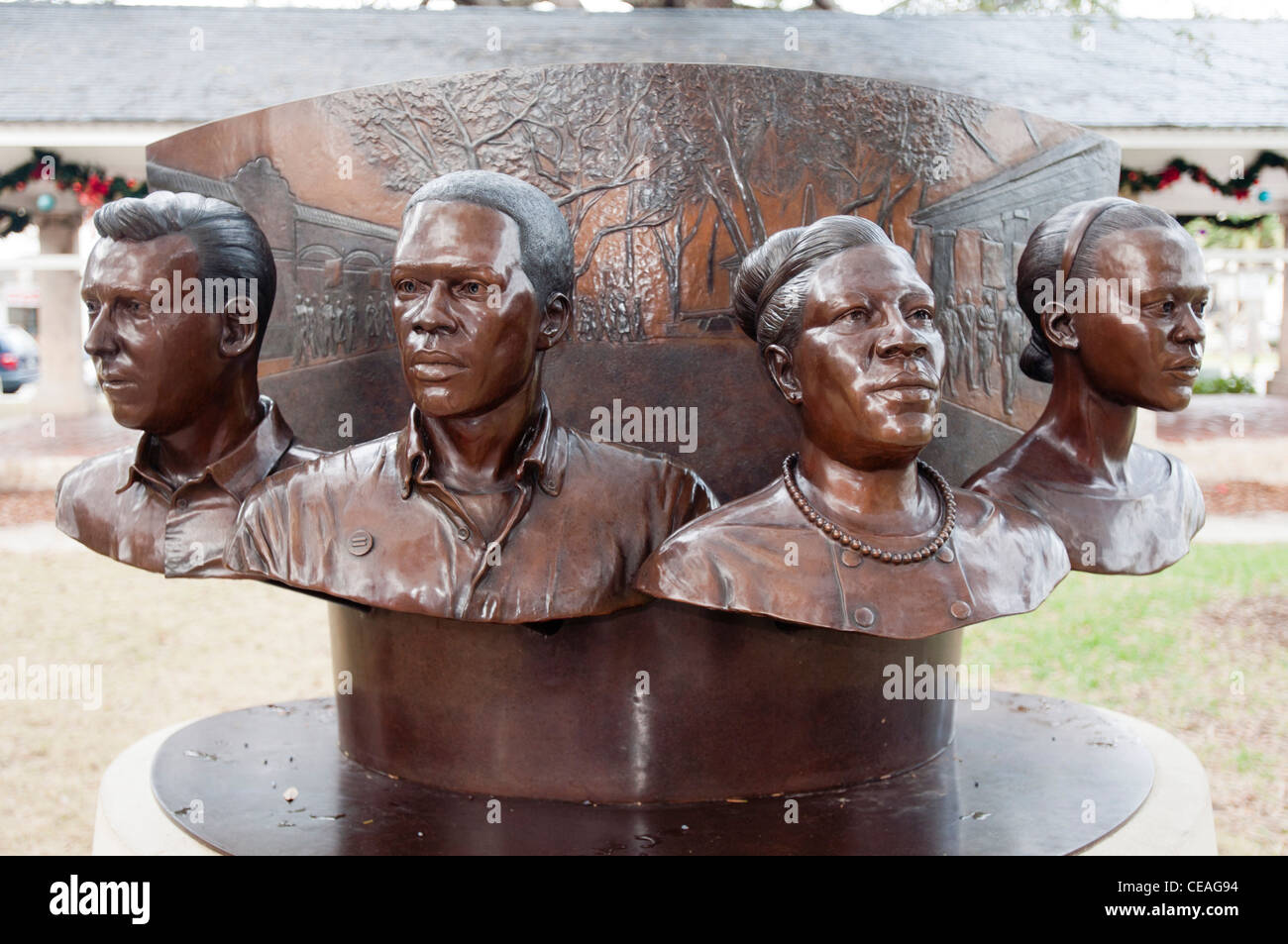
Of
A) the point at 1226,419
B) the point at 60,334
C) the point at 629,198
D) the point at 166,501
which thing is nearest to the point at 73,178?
the point at 60,334

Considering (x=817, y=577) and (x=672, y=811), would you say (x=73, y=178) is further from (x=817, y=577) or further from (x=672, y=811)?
(x=817, y=577)

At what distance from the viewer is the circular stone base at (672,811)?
9.73 ft

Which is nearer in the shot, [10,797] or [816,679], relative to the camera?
[816,679]

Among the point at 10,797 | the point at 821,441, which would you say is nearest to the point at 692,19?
the point at 10,797

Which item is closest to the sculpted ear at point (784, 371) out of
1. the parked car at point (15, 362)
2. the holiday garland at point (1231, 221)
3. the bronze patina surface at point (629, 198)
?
the bronze patina surface at point (629, 198)

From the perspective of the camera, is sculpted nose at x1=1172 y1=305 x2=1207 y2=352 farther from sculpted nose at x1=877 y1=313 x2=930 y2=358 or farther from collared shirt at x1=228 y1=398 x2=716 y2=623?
collared shirt at x1=228 y1=398 x2=716 y2=623

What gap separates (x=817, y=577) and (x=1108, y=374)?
105 cm

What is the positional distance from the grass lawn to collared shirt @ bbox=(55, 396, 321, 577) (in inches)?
147

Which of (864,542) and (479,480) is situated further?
(479,480)

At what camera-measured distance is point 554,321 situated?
283 cm

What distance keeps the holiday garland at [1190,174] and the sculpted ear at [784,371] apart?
27.8ft

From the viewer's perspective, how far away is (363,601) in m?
2.85

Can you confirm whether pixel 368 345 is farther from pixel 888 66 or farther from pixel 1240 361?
pixel 1240 361

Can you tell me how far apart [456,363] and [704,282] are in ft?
2.80
